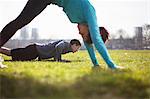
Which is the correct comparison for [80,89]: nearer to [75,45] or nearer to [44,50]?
[75,45]

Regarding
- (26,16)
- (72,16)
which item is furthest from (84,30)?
(26,16)

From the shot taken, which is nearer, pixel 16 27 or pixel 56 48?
pixel 16 27

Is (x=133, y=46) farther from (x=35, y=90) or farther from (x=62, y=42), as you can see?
(x=35, y=90)

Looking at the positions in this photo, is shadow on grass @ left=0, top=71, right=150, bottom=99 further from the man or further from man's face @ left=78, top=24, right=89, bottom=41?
the man

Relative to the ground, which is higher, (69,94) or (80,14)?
(80,14)

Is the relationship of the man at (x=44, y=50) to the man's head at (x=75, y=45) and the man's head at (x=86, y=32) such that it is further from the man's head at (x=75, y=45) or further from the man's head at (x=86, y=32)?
the man's head at (x=86, y=32)

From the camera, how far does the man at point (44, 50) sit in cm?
1209

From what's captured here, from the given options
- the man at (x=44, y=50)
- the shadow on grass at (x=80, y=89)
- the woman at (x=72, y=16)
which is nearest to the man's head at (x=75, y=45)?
the man at (x=44, y=50)

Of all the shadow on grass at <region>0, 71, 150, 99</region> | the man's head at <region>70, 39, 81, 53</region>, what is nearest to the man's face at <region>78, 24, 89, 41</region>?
the man's head at <region>70, 39, 81, 53</region>

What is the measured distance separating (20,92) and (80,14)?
3984mm

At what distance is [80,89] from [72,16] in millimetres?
3924

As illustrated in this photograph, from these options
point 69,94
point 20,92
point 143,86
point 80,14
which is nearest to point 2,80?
point 20,92

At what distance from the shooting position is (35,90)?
177 inches

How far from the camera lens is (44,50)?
1259cm
